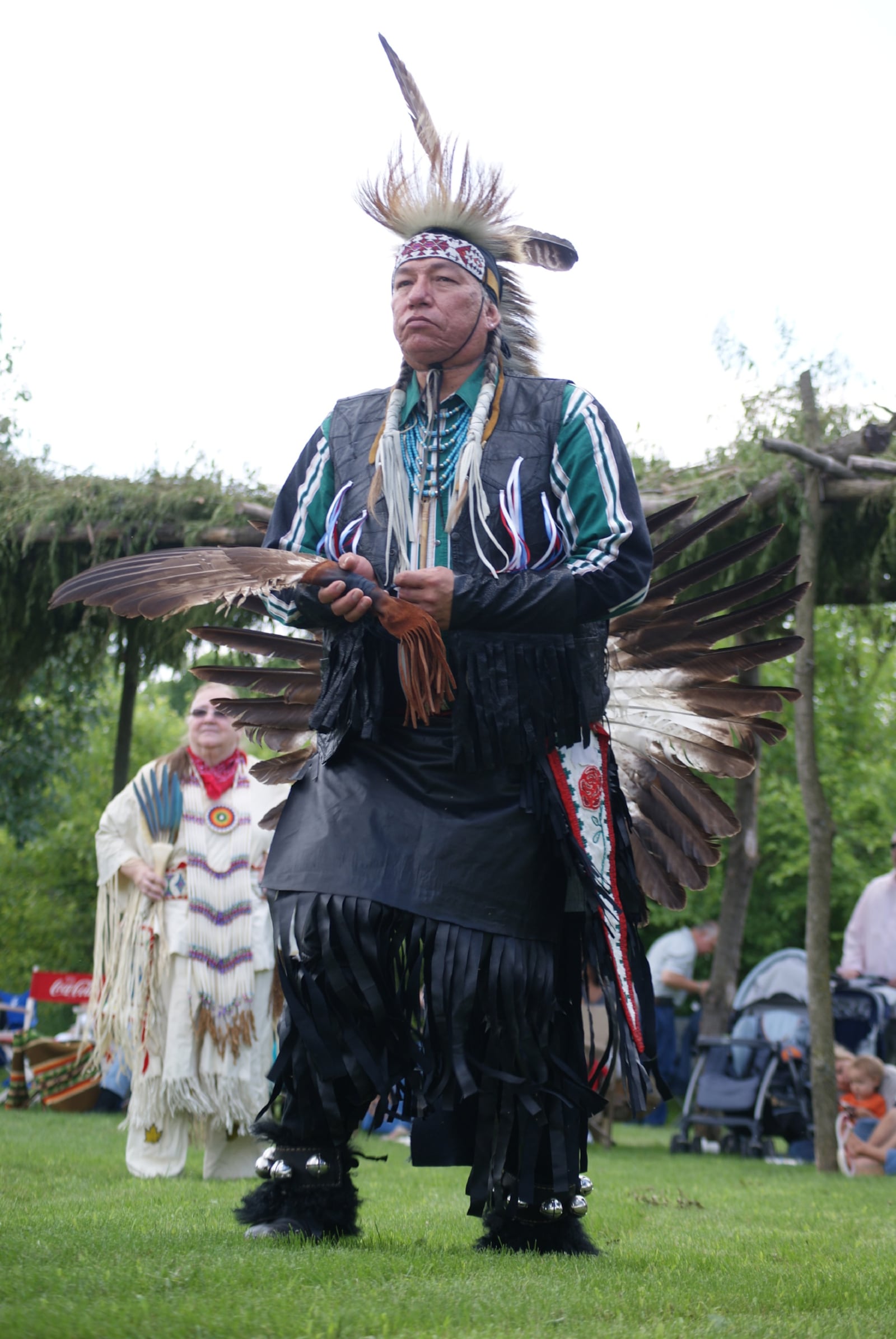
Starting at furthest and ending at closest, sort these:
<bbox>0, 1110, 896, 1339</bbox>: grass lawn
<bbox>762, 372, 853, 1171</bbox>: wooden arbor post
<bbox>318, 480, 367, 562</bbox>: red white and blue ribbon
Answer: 1. <bbox>762, 372, 853, 1171</bbox>: wooden arbor post
2. <bbox>318, 480, 367, 562</bbox>: red white and blue ribbon
3. <bbox>0, 1110, 896, 1339</bbox>: grass lawn

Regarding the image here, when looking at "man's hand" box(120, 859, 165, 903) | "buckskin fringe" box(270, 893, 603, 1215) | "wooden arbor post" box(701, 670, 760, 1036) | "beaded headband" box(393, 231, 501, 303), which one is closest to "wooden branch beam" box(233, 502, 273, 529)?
"man's hand" box(120, 859, 165, 903)

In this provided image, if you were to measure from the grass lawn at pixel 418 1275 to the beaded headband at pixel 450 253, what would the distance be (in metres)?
2.12

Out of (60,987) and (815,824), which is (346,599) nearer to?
(815,824)

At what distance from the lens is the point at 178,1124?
222 inches

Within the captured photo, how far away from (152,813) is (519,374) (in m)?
3.17

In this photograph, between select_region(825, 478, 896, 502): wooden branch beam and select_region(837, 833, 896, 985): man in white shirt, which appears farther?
select_region(837, 833, 896, 985): man in white shirt

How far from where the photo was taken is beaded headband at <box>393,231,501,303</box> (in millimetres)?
3273

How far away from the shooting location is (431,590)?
2.89 meters

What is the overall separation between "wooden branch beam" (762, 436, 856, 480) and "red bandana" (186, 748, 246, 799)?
9.29ft

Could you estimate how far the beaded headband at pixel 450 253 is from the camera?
3.27 meters

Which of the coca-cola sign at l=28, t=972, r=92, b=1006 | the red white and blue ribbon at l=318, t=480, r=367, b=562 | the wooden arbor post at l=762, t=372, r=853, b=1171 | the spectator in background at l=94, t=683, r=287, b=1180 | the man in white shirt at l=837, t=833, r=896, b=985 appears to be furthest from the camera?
the coca-cola sign at l=28, t=972, r=92, b=1006

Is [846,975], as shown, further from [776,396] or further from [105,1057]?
[105,1057]

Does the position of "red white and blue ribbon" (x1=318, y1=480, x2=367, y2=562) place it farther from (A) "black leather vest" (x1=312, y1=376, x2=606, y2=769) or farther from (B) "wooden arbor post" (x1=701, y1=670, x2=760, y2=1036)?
(B) "wooden arbor post" (x1=701, y1=670, x2=760, y2=1036)

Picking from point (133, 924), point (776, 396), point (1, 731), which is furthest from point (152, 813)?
point (1, 731)
